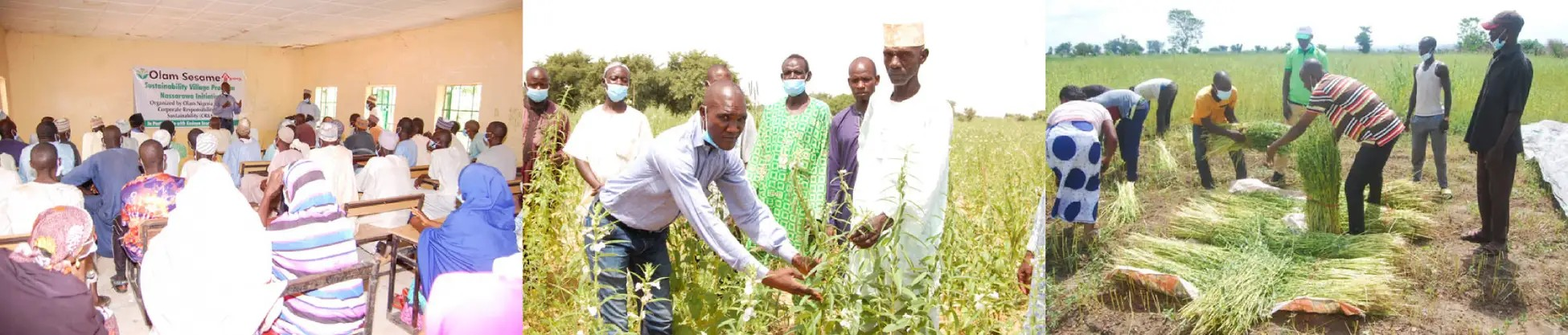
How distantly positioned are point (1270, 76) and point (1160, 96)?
1.41 feet

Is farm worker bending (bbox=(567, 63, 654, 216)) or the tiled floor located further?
the tiled floor

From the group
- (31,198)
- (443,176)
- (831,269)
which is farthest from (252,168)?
(831,269)

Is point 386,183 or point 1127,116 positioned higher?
point 1127,116

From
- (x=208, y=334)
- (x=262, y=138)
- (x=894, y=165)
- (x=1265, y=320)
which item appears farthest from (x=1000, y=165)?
(x=208, y=334)

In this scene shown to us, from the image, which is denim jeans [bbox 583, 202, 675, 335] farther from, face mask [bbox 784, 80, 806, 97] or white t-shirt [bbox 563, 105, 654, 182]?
face mask [bbox 784, 80, 806, 97]

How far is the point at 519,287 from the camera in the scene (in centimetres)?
332

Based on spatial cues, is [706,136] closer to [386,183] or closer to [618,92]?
[618,92]

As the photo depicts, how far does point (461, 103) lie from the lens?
3.18 meters

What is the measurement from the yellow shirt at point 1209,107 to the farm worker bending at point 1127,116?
7.9 inches

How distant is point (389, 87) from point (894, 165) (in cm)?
165

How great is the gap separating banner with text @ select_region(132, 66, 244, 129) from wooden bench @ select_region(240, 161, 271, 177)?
215mm

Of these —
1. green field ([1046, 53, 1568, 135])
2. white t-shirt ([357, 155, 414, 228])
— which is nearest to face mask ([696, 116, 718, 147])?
white t-shirt ([357, 155, 414, 228])

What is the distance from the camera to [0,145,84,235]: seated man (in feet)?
10.7

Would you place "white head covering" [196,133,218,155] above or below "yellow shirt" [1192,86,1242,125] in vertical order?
below
